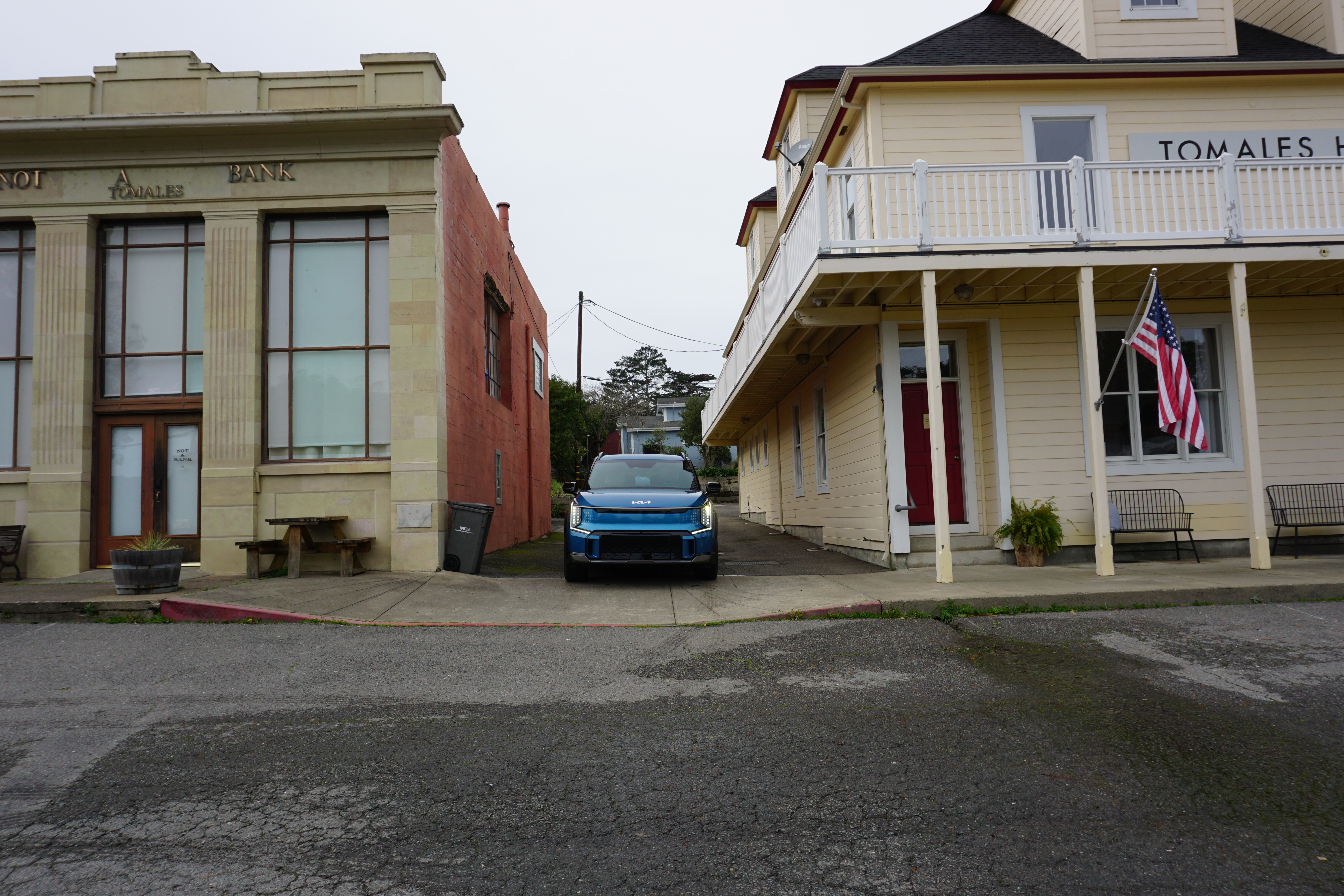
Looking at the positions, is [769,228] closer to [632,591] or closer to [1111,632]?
[632,591]

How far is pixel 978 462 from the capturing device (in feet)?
34.8

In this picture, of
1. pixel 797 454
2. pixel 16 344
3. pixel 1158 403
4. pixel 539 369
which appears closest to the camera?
pixel 1158 403

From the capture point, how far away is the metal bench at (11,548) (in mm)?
10172

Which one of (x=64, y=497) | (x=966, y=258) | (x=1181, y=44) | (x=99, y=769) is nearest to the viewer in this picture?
(x=99, y=769)

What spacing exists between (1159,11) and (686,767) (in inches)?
512

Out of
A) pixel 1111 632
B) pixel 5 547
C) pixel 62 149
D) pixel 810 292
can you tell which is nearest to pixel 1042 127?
pixel 810 292

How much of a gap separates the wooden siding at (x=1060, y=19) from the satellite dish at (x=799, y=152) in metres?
→ 3.93

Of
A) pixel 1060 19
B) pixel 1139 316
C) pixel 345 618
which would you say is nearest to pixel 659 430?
pixel 1060 19

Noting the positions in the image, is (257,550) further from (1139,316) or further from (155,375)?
(1139,316)

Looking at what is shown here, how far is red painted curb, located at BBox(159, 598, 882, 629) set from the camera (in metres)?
7.37

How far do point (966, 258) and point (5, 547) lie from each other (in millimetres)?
12319

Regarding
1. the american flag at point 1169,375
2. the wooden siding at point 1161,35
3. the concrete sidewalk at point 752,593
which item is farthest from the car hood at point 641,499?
the wooden siding at point 1161,35

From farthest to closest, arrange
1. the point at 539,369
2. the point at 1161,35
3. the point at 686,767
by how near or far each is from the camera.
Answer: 1. the point at 539,369
2. the point at 1161,35
3. the point at 686,767

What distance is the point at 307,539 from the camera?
10180 mm
